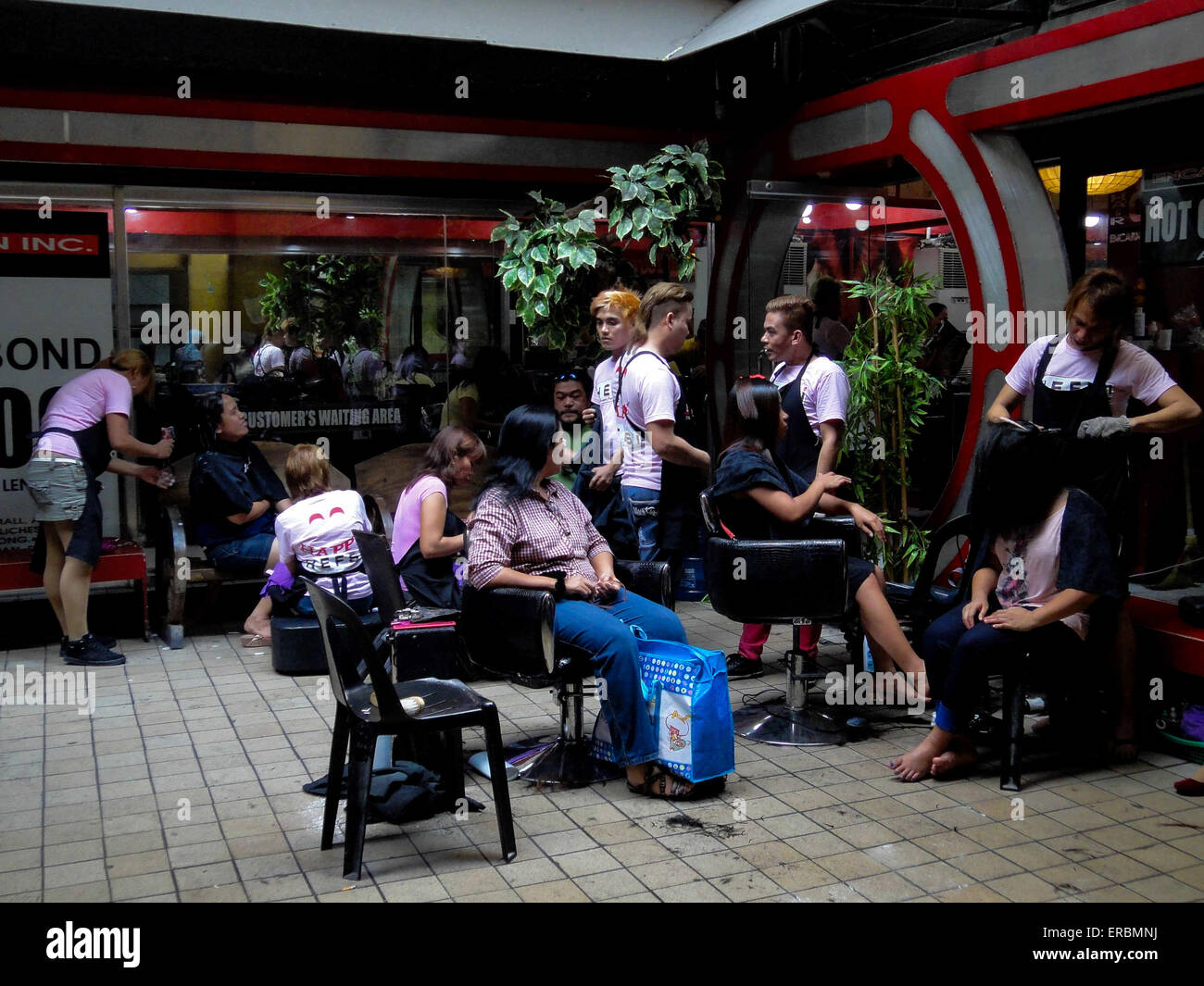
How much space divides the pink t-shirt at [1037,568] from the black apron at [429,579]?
7.95 feet

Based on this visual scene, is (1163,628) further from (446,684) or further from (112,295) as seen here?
(112,295)

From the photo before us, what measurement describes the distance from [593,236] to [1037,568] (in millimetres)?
3811

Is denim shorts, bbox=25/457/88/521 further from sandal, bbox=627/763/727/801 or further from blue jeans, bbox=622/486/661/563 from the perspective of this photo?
sandal, bbox=627/763/727/801

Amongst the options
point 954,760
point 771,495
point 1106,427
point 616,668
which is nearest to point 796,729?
point 954,760

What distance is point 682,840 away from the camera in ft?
13.4

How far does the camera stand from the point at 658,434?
240 inches

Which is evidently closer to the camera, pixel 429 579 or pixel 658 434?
pixel 429 579

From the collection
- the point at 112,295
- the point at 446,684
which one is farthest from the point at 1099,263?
the point at 112,295

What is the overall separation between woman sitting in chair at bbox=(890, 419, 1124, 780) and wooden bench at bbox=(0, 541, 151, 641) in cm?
447

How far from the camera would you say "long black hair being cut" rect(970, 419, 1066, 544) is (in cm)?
459

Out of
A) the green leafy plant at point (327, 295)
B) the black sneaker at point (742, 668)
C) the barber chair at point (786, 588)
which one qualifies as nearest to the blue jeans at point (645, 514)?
the black sneaker at point (742, 668)

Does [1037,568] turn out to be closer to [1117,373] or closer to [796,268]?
[1117,373]

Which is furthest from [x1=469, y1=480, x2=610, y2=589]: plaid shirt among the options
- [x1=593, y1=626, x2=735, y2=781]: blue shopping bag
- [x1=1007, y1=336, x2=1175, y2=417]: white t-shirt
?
[x1=1007, y1=336, x2=1175, y2=417]: white t-shirt

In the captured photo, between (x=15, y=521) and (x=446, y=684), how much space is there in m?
4.47
